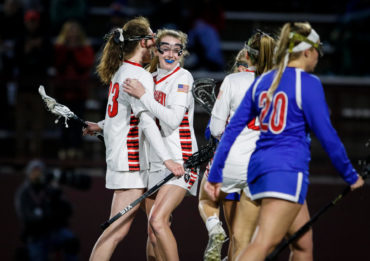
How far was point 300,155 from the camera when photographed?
3035mm

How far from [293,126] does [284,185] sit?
1.08ft

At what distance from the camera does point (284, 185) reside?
2.99 metres

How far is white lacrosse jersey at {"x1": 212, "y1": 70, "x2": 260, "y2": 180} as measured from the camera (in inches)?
149

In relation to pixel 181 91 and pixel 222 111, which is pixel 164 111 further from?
pixel 222 111

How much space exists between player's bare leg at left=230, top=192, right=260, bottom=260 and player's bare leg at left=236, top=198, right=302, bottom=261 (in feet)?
2.15

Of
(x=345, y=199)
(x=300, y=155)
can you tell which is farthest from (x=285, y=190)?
(x=345, y=199)

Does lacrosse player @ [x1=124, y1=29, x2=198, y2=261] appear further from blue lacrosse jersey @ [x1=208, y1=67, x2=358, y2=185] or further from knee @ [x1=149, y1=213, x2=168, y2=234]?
blue lacrosse jersey @ [x1=208, y1=67, x2=358, y2=185]

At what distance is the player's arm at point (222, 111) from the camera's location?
152 inches

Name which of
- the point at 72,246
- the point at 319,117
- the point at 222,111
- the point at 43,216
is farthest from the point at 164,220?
the point at 43,216

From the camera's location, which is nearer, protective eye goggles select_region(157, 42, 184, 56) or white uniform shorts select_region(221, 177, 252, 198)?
white uniform shorts select_region(221, 177, 252, 198)

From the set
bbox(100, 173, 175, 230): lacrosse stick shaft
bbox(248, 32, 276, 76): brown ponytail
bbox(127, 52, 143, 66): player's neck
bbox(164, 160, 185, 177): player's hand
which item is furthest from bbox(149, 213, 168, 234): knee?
bbox(248, 32, 276, 76): brown ponytail

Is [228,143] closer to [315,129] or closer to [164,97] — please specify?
[315,129]

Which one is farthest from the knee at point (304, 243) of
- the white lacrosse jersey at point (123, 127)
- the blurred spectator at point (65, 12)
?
the blurred spectator at point (65, 12)

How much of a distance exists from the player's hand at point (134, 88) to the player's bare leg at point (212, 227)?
0.96m
